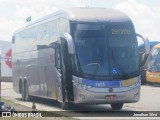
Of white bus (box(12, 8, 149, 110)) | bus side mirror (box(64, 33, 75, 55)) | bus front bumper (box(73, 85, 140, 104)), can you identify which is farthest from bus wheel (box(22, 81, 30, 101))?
bus side mirror (box(64, 33, 75, 55))

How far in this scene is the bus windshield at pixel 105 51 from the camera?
16.7 metres

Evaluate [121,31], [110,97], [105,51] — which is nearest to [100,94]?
→ [110,97]

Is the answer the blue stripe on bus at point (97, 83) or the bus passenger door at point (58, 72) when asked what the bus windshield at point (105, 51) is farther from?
the bus passenger door at point (58, 72)

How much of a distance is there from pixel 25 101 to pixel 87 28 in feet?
28.6

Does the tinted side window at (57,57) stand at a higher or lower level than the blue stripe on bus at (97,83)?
higher

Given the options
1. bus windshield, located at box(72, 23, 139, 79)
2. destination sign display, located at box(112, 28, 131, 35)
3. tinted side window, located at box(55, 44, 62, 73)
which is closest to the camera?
bus windshield, located at box(72, 23, 139, 79)

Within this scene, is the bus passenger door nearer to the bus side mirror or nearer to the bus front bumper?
the bus front bumper

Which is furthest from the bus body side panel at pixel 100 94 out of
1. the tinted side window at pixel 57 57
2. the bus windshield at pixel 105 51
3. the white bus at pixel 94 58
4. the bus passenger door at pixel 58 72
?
the tinted side window at pixel 57 57

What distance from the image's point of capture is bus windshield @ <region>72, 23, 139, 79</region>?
1666 cm

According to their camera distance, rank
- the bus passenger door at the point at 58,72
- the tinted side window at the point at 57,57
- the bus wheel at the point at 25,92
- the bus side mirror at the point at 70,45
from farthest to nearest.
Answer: the bus wheel at the point at 25,92, the tinted side window at the point at 57,57, the bus passenger door at the point at 58,72, the bus side mirror at the point at 70,45

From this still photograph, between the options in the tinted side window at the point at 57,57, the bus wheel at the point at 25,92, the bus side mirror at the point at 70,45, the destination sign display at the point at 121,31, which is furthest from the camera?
the bus wheel at the point at 25,92

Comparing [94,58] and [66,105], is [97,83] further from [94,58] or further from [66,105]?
[66,105]

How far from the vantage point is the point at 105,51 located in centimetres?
1686

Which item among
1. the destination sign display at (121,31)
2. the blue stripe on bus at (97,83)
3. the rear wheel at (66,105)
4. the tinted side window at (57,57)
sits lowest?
the rear wheel at (66,105)
